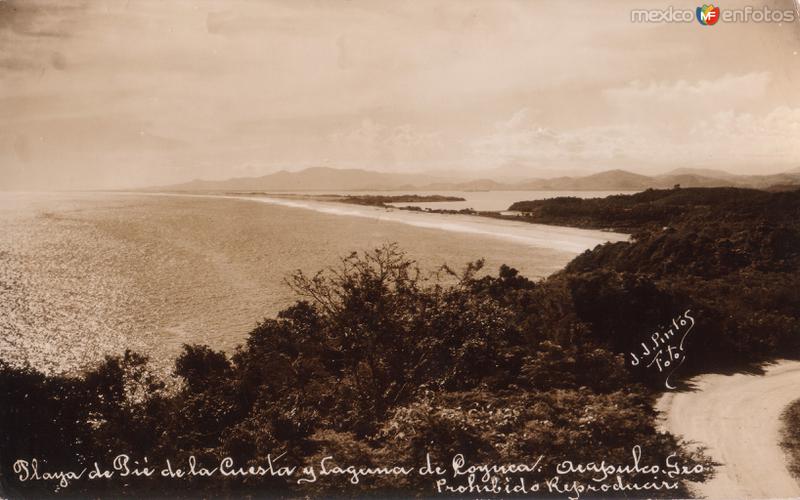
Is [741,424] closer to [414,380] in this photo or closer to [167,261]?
[414,380]

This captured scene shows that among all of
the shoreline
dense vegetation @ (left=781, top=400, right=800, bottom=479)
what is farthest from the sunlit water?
dense vegetation @ (left=781, top=400, right=800, bottom=479)

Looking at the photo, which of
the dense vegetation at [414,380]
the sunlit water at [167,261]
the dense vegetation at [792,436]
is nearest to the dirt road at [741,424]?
the dense vegetation at [792,436]

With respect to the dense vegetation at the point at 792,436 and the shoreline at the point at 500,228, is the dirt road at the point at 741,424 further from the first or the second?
the shoreline at the point at 500,228

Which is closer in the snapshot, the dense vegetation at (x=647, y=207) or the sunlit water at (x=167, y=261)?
the sunlit water at (x=167, y=261)
